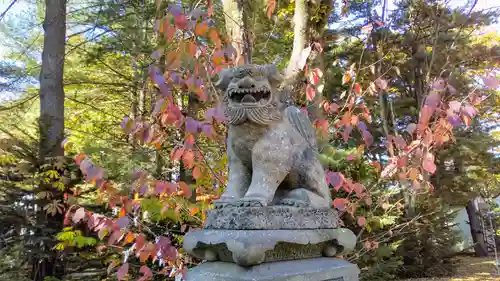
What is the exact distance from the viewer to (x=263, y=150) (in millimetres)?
2037

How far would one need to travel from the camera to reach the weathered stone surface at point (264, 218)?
182cm

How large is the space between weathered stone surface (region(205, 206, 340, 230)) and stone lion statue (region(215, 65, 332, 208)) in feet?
0.13

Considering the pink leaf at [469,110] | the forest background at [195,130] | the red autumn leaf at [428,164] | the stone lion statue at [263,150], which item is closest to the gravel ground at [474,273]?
the forest background at [195,130]

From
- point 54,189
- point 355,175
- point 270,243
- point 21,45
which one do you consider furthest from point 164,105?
point 21,45

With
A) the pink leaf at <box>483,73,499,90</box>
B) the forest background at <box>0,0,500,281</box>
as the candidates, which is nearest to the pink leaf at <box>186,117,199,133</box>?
the forest background at <box>0,0,500,281</box>

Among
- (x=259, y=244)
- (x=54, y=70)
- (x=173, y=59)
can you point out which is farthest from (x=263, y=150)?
(x=54, y=70)

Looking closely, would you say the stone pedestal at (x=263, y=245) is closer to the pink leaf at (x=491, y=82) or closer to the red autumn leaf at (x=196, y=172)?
the red autumn leaf at (x=196, y=172)

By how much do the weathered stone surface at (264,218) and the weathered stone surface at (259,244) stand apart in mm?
34

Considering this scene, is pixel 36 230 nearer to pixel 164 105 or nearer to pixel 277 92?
pixel 164 105

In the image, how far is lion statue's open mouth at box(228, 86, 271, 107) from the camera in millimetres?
1995

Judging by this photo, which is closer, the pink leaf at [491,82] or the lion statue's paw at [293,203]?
the lion statue's paw at [293,203]

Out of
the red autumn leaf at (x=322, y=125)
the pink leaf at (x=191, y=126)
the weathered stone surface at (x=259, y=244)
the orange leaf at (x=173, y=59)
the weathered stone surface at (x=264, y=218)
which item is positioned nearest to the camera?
the weathered stone surface at (x=259, y=244)

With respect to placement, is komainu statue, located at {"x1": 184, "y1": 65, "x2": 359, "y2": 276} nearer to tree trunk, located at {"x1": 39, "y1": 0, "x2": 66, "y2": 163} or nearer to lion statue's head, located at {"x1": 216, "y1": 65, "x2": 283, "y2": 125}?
lion statue's head, located at {"x1": 216, "y1": 65, "x2": 283, "y2": 125}

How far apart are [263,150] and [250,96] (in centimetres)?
30
